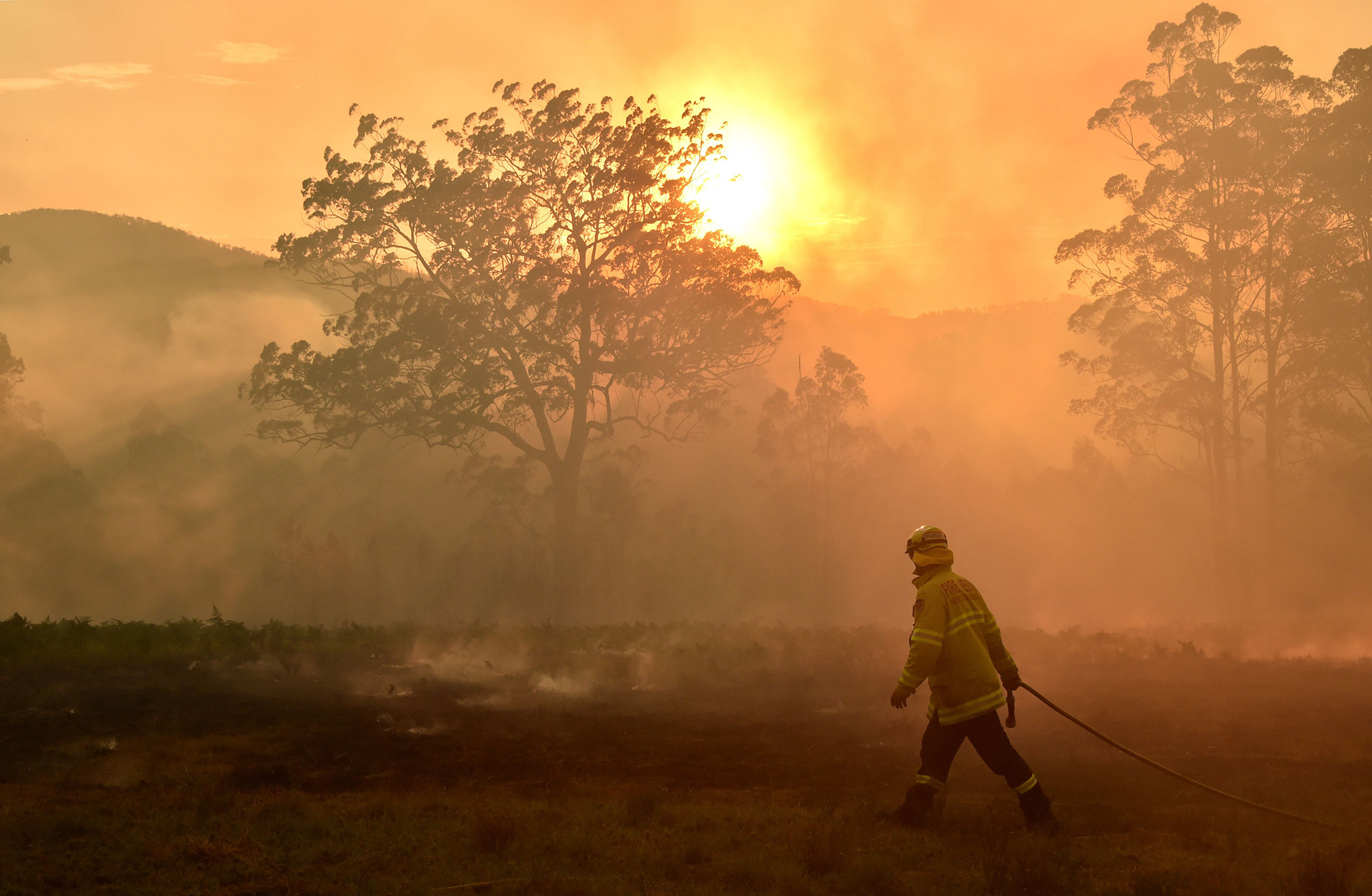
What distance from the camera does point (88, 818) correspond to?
22.3ft

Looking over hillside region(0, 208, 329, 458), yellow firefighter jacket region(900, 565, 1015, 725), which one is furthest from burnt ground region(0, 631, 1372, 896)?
hillside region(0, 208, 329, 458)

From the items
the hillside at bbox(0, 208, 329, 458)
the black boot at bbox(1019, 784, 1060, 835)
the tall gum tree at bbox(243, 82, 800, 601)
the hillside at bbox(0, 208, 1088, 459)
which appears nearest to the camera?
the black boot at bbox(1019, 784, 1060, 835)

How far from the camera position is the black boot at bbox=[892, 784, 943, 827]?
741 cm

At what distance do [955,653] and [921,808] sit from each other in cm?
125

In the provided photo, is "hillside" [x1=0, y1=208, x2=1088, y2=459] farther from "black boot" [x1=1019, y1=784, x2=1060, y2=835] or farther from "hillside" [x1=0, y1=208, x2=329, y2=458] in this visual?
"black boot" [x1=1019, y1=784, x2=1060, y2=835]

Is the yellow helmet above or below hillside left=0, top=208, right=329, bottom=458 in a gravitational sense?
below

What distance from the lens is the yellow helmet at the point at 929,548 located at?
25.3ft

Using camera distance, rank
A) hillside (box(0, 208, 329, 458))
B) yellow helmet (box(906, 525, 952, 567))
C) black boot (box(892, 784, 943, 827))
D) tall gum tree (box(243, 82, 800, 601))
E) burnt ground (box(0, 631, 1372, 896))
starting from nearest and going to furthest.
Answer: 1. burnt ground (box(0, 631, 1372, 896))
2. black boot (box(892, 784, 943, 827))
3. yellow helmet (box(906, 525, 952, 567))
4. tall gum tree (box(243, 82, 800, 601))
5. hillside (box(0, 208, 329, 458))

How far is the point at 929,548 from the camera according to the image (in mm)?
7820

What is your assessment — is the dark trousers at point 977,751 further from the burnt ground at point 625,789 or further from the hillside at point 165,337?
the hillside at point 165,337

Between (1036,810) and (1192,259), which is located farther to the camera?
(1192,259)

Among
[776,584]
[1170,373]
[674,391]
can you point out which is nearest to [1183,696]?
[674,391]

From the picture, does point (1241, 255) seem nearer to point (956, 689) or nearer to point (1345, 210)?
point (1345, 210)

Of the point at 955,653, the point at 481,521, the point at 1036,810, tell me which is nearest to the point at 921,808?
the point at 1036,810
